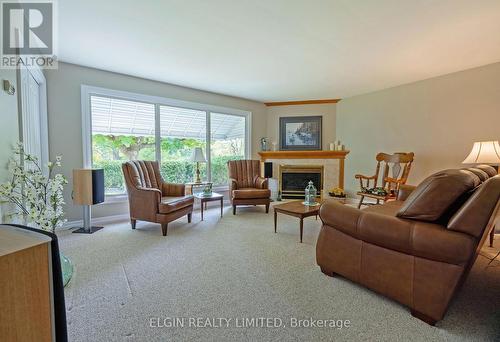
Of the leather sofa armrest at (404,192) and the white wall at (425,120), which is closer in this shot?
the leather sofa armrest at (404,192)

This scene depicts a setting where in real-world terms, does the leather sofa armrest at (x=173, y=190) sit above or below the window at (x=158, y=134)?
below

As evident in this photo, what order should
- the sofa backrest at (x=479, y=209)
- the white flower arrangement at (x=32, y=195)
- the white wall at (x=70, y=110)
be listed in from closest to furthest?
the sofa backrest at (x=479, y=209), the white flower arrangement at (x=32, y=195), the white wall at (x=70, y=110)

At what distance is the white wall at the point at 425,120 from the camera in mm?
3576

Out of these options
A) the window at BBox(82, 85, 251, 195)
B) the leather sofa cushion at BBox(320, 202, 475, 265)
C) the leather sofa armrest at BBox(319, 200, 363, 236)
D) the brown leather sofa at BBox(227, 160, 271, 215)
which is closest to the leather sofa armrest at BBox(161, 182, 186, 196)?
the window at BBox(82, 85, 251, 195)

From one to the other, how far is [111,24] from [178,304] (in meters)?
2.66

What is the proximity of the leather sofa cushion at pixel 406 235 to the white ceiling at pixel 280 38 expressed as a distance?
1829 millimetres

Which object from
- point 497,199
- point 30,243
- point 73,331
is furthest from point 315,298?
point 30,243

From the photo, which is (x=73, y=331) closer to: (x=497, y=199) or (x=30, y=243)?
(x=30, y=243)

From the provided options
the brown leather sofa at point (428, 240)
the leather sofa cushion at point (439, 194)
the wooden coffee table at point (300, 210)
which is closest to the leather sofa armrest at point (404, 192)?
the wooden coffee table at point (300, 210)

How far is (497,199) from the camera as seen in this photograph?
133 cm

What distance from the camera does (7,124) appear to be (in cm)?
195

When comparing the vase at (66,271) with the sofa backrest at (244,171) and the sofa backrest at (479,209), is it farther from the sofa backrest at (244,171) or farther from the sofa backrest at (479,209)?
the sofa backrest at (244,171)

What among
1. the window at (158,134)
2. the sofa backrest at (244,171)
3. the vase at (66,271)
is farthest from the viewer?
the sofa backrest at (244,171)

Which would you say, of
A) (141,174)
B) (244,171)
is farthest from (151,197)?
(244,171)
